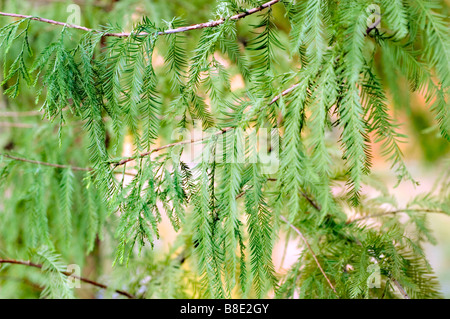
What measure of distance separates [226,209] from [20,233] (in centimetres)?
158

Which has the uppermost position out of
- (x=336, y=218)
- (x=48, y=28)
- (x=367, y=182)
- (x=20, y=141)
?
(x=48, y=28)

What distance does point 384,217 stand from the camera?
4.89ft

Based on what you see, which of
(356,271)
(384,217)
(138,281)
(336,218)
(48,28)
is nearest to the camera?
(356,271)

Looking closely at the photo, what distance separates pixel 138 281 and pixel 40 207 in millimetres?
493

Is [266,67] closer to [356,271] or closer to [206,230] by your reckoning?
[206,230]

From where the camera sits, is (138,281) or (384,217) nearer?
(384,217)

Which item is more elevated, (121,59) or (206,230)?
(121,59)

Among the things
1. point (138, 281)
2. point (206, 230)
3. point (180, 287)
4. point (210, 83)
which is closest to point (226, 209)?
point (206, 230)

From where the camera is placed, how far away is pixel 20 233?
1.99 meters

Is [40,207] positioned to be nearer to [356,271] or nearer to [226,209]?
[226,209]

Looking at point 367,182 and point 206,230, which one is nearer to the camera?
point 206,230

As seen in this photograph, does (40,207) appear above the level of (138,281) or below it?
above

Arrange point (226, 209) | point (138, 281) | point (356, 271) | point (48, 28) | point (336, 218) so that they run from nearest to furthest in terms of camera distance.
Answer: point (226, 209), point (356, 271), point (336, 218), point (138, 281), point (48, 28)

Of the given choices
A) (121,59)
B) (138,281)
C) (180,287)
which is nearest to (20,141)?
(138,281)
